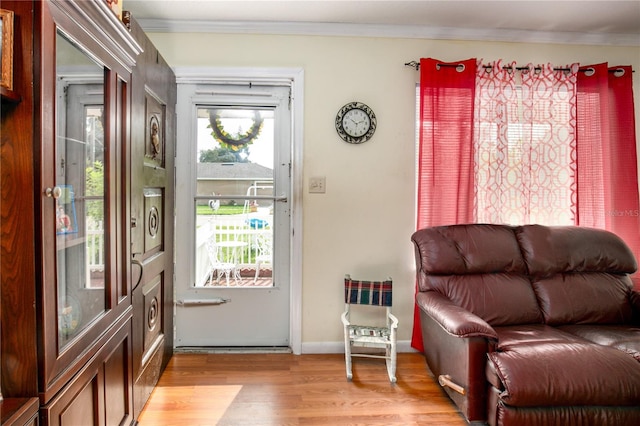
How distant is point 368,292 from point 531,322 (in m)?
1.04

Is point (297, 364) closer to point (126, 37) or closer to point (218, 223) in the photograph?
point (218, 223)

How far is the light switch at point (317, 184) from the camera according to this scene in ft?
9.46

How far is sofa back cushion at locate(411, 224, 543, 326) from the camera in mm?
2412

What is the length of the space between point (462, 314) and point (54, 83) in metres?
2.02

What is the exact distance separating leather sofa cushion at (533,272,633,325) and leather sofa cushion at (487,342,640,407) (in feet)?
1.97

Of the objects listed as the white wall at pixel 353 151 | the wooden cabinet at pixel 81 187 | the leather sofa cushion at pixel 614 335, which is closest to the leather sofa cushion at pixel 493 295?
the leather sofa cushion at pixel 614 335

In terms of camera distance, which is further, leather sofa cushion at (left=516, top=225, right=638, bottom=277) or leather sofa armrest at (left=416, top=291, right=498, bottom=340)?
leather sofa cushion at (left=516, top=225, right=638, bottom=277)

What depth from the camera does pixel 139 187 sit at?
2.02 m

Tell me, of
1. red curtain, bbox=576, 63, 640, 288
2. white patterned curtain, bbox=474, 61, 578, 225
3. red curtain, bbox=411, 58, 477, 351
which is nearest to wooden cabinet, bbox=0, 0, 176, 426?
red curtain, bbox=411, 58, 477, 351

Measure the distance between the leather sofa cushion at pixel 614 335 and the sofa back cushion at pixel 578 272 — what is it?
10 cm

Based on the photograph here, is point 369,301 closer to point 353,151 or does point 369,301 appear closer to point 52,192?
point 353,151

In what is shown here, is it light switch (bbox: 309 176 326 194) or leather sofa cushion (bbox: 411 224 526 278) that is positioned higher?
light switch (bbox: 309 176 326 194)

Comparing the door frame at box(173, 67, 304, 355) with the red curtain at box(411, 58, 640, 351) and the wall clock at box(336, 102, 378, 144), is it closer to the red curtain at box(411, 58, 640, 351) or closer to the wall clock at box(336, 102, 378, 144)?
the wall clock at box(336, 102, 378, 144)

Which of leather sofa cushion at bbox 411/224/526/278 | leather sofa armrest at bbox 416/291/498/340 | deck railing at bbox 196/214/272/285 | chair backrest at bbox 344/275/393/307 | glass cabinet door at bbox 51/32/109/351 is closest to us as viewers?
glass cabinet door at bbox 51/32/109/351
